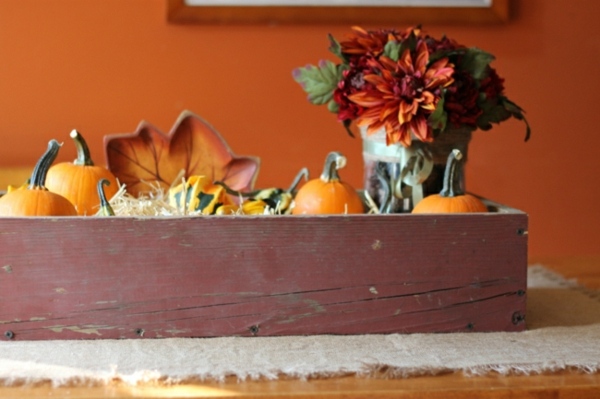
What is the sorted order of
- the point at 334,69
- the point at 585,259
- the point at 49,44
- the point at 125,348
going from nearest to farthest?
the point at 125,348
the point at 334,69
the point at 585,259
the point at 49,44

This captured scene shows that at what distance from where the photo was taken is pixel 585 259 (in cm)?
157

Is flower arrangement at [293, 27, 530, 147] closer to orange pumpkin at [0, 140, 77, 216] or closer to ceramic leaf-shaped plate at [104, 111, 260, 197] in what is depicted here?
ceramic leaf-shaped plate at [104, 111, 260, 197]

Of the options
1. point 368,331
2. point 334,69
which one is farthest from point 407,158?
point 368,331

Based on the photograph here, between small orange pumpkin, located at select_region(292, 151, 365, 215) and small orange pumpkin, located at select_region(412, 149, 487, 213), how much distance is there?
0.12 metres

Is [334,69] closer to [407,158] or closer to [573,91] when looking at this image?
[407,158]

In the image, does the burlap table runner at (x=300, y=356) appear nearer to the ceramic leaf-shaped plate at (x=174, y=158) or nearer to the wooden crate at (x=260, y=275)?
the wooden crate at (x=260, y=275)

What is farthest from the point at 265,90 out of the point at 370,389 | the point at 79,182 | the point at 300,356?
the point at 370,389

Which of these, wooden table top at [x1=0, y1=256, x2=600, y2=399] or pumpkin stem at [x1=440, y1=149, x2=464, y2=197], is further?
pumpkin stem at [x1=440, y1=149, x2=464, y2=197]

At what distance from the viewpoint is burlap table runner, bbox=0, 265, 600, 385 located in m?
0.85

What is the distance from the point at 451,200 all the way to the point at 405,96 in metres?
0.17

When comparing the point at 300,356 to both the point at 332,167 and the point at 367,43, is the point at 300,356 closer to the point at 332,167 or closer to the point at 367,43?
the point at 332,167

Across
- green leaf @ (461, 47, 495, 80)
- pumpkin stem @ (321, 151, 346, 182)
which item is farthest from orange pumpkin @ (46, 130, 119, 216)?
green leaf @ (461, 47, 495, 80)

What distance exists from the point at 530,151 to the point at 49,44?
52.3 inches

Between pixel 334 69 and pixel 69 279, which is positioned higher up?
pixel 334 69
